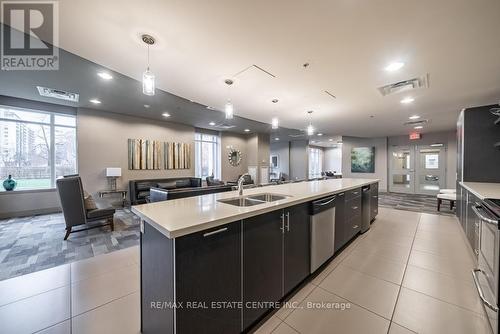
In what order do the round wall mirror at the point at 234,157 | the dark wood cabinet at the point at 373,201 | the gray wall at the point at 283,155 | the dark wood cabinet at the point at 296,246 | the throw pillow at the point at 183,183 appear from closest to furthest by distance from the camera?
1. the dark wood cabinet at the point at 296,246
2. the dark wood cabinet at the point at 373,201
3. the throw pillow at the point at 183,183
4. the round wall mirror at the point at 234,157
5. the gray wall at the point at 283,155

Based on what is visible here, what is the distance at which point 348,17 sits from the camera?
1.72 m

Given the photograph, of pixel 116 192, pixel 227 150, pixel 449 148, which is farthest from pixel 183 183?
pixel 449 148

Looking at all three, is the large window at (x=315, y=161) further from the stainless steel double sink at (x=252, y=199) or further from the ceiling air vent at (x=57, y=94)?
the ceiling air vent at (x=57, y=94)

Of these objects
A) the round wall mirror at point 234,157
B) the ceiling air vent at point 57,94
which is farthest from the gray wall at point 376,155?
the ceiling air vent at point 57,94

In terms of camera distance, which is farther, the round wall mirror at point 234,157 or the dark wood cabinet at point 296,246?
the round wall mirror at point 234,157

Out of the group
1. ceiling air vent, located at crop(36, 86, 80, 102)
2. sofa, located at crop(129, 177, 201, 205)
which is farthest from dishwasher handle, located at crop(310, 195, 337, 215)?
ceiling air vent, located at crop(36, 86, 80, 102)

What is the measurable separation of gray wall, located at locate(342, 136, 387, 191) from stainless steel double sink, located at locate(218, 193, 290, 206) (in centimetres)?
896

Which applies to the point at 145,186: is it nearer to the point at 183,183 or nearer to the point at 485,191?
the point at 183,183

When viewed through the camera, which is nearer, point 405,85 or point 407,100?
point 405,85

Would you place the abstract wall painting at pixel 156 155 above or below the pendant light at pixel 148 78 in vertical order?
below

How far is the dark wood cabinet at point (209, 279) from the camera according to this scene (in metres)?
1.07

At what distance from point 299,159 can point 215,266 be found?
10902 mm

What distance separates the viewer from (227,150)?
360 inches

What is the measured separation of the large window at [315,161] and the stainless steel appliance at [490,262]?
13.0 m
